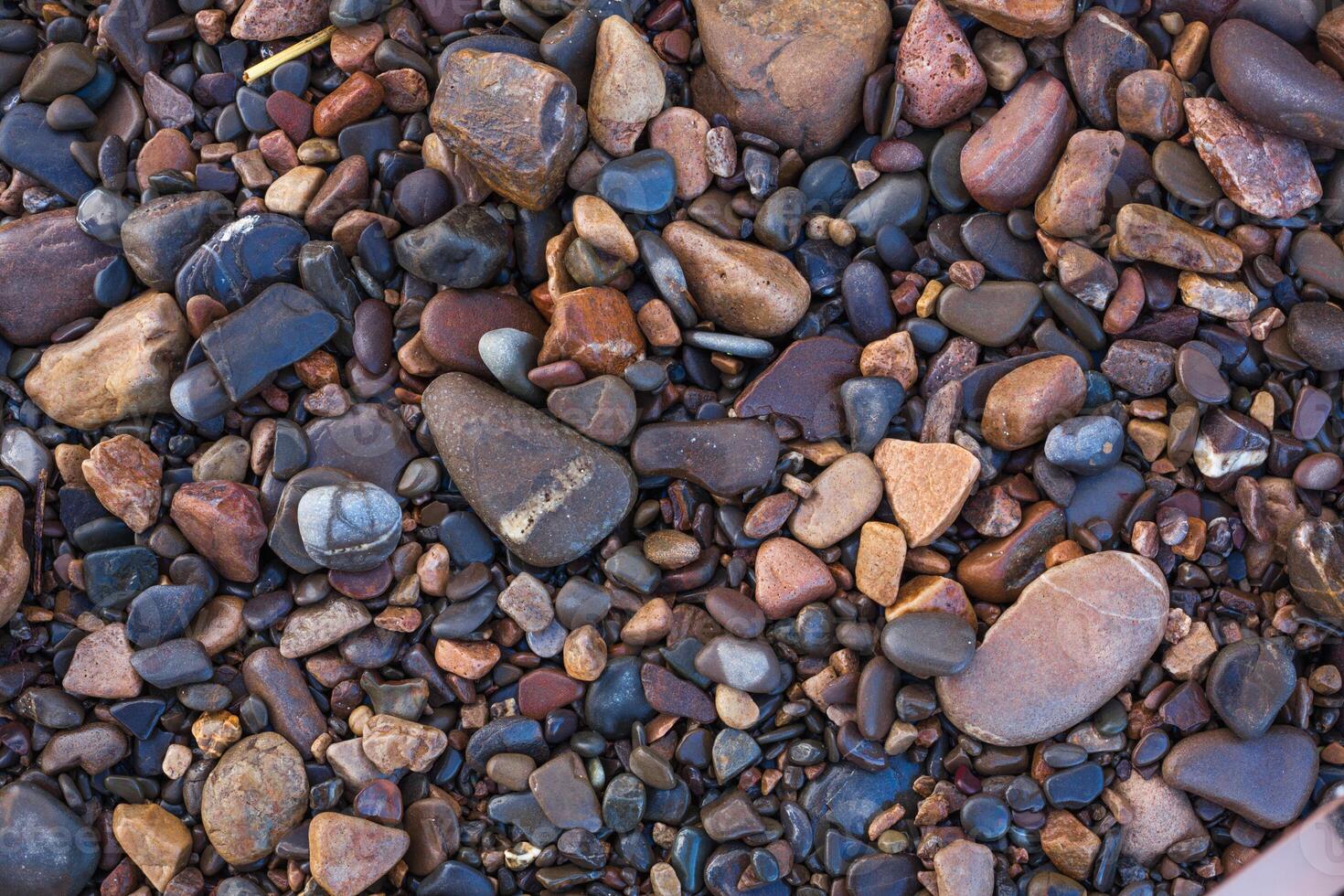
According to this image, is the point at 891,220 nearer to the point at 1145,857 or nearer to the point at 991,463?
the point at 991,463

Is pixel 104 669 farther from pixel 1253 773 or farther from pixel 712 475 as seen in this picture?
pixel 1253 773

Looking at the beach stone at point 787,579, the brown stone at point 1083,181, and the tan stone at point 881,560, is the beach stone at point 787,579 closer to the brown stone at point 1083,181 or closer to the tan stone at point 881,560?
the tan stone at point 881,560

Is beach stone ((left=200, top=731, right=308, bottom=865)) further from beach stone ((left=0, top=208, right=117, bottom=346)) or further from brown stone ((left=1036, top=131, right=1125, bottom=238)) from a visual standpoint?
brown stone ((left=1036, top=131, right=1125, bottom=238))

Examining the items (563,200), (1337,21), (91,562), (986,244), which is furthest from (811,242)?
(91,562)

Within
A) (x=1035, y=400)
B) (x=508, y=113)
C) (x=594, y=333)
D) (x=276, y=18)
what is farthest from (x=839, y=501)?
(x=276, y=18)

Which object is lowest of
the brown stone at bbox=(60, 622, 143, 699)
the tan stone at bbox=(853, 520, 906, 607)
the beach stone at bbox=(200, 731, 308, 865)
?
the beach stone at bbox=(200, 731, 308, 865)

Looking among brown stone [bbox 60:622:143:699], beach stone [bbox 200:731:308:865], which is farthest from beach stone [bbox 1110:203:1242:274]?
brown stone [bbox 60:622:143:699]

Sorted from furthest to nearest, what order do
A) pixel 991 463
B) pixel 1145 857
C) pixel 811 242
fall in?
1. pixel 811 242
2. pixel 991 463
3. pixel 1145 857
